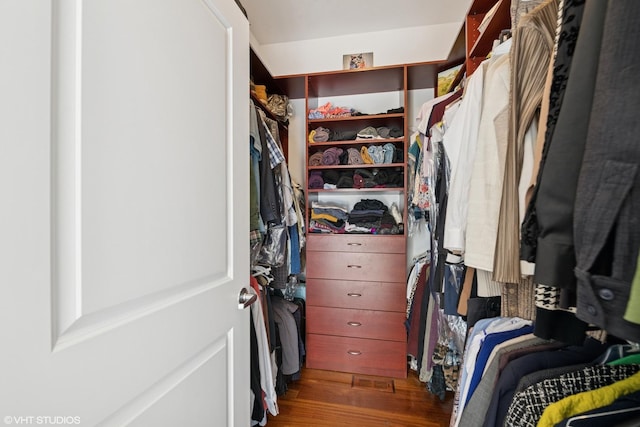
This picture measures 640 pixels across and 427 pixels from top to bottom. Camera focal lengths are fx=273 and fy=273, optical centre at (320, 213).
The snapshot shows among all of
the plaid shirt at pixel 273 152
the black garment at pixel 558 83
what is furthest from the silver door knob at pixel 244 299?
the plaid shirt at pixel 273 152

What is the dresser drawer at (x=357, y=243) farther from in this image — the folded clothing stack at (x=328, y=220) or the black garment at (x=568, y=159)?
the black garment at (x=568, y=159)

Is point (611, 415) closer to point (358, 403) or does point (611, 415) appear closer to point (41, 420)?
point (41, 420)

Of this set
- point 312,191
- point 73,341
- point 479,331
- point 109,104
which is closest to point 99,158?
point 109,104

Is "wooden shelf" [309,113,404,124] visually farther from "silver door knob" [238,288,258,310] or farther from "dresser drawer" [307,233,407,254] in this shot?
"silver door knob" [238,288,258,310]

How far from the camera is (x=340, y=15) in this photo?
201cm

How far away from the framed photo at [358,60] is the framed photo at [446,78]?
0.58 m

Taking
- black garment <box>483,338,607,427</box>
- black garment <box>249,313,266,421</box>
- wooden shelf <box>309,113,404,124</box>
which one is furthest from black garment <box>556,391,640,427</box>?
wooden shelf <box>309,113,404,124</box>

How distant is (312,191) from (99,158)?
5.37ft

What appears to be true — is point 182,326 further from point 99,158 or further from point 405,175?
point 405,175

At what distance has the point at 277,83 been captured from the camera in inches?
82.7

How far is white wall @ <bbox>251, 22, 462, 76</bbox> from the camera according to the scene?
2.11 m

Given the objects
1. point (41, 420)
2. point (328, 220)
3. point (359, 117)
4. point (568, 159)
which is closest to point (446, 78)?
point (359, 117)

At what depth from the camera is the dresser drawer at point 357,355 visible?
1.93 m

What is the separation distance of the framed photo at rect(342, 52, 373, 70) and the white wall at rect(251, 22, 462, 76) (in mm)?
33
